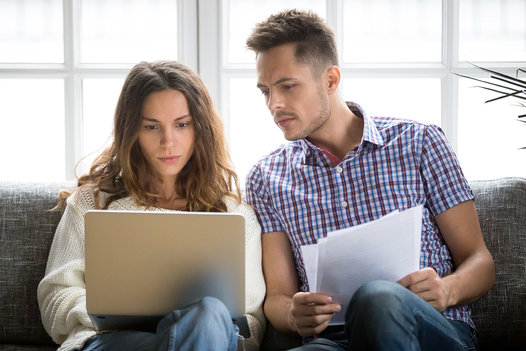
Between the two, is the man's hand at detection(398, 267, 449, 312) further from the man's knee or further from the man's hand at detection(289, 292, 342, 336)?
the man's knee

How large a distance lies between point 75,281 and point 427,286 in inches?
35.7

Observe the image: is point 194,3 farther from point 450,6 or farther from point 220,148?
point 450,6

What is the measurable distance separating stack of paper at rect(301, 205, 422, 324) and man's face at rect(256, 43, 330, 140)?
48 centimetres

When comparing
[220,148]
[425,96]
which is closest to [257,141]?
[220,148]

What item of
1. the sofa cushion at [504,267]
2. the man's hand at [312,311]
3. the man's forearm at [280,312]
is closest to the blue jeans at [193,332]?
the man's hand at [312,311]

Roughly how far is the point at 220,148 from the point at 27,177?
100 centimetres

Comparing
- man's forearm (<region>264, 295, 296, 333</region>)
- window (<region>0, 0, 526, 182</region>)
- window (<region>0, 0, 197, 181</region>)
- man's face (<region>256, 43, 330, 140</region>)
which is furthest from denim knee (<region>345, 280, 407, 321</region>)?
window (<region>0, 0, 197, 181</region>)

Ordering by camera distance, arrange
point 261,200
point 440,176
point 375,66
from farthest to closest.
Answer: point 375,66
point 261,200
point 440,176

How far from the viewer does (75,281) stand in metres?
1.59

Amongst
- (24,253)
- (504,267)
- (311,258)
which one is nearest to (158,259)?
(311,258)

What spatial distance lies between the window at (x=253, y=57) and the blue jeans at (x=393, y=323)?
3.80 ft

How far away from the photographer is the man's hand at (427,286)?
138cm

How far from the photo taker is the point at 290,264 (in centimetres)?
173

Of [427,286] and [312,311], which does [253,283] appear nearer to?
[312,311]
